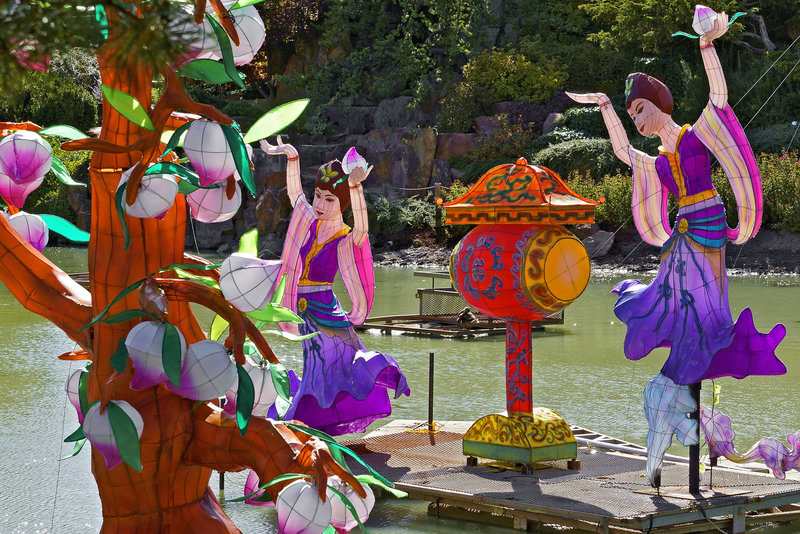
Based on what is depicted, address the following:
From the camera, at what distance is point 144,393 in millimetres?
3352

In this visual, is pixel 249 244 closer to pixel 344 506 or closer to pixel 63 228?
pixel 344 506

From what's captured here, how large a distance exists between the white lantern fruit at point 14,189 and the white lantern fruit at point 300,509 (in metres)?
1.42

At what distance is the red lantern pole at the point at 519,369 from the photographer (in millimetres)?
6715

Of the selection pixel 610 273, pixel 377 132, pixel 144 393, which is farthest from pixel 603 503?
pixel 377 132

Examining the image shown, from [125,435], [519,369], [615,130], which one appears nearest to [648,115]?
[615,130]

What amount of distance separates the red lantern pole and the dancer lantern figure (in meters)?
0.83

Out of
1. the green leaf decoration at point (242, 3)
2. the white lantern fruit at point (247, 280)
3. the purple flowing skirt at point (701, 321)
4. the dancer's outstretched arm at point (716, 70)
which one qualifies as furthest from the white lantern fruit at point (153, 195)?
the dancer's outstretched arm at point (716, 70)

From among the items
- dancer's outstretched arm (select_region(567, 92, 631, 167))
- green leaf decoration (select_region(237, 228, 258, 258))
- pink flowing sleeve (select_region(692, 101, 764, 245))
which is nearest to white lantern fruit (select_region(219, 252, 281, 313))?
green leaf decoration (select_region(237, 228, 258, 258))

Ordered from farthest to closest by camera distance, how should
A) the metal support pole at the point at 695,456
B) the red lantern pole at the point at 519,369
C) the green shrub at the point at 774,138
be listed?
the green shrub at the point at 774,138, the red lantern pole at the point at 519,369, the metal support pole at the point at 695,456

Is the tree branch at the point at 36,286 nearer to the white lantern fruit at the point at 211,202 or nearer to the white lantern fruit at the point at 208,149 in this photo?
the white lantern fruit at the point at 211,202

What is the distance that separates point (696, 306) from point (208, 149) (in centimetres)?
351

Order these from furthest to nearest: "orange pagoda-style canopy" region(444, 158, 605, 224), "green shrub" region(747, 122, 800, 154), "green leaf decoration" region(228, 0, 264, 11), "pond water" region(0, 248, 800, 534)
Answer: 1. "green shrub" region(747, 122, 800, 154)
2. "orange pagoda-style canopy" region(444, 158, 605, 224)
3. "pond water" region(0, 248, 800, 534)
4. "green leaf decoration" region(228, 0, 264, 11)

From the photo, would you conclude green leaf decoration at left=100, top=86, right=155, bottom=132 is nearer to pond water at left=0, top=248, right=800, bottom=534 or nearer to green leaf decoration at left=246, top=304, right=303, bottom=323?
green leaf decoration at left=246, top=304, right=303, bottom=323

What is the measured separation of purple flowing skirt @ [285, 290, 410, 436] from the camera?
269 inches
